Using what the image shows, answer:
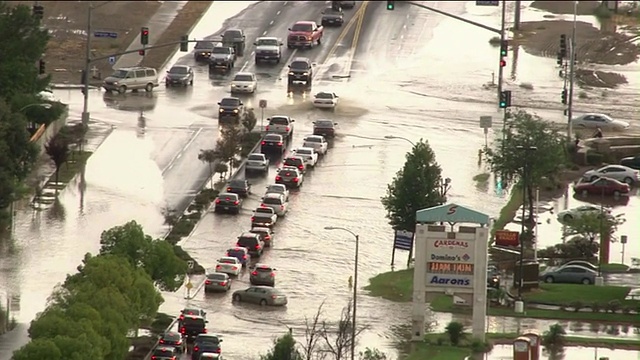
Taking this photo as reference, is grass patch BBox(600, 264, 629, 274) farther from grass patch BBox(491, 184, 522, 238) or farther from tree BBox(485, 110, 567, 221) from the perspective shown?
tree BBox(485, 110, 567, 221)

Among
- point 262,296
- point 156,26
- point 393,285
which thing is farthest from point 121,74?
point 262,296

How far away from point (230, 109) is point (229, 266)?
3421cm

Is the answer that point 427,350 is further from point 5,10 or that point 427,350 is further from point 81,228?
point 5,10

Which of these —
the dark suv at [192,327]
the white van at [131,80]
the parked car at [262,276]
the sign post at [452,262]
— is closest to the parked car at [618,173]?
the parked car at [262,276]

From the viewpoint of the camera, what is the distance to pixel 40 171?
485ft

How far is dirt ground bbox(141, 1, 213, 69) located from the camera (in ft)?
587

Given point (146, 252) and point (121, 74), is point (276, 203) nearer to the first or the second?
point (146, 252)

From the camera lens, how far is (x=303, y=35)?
600 feet

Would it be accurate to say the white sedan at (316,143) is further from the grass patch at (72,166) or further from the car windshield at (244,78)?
the car windshield at (244,78)

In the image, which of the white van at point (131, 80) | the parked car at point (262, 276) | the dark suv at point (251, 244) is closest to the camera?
the parked car at point (262, 276)

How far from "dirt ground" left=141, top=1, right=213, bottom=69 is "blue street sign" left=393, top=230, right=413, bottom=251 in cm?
4715

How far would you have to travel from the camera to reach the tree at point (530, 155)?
5551 inches

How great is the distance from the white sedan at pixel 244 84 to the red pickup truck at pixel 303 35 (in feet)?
39.3

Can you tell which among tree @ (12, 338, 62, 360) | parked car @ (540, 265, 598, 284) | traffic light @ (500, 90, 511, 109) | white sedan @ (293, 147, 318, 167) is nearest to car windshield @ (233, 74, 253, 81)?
white sedan @ (293, 147, 318, 167)
